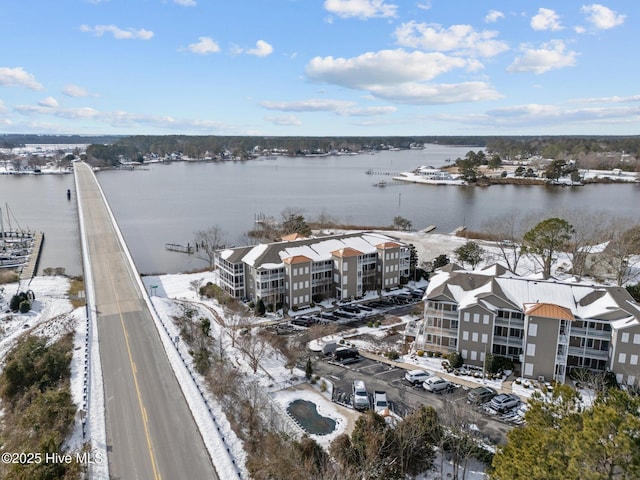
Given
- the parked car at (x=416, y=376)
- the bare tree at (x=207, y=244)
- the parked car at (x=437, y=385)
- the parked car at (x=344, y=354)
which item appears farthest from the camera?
the bare tree at (x=207, y=244)

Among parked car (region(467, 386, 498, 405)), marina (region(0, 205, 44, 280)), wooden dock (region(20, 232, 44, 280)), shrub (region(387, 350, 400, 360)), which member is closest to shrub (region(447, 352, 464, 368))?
parked car (region(467, 386, 498, 405))

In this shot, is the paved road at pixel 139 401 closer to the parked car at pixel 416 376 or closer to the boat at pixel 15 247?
the parked car at pixel 416 376

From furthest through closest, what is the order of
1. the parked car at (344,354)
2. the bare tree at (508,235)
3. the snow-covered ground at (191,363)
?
the bare tree at (508,235)
the parked car at (344,354)
the snow-covered ground at (191,363)

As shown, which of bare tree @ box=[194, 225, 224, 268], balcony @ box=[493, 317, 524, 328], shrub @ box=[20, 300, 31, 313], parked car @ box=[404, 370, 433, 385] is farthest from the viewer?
bare tree @ box=[194, 225, 224, 268]

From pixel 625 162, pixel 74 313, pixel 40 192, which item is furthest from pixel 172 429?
pixel 625 162

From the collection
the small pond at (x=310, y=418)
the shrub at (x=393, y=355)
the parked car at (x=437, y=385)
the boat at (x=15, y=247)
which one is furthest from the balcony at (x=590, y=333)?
the boat at (x=15, y=247)

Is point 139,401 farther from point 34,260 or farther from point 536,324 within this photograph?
point 34,260

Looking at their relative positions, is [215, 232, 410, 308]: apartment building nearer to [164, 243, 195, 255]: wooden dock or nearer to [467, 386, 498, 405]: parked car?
[467, 386, 498, 405]: parked car

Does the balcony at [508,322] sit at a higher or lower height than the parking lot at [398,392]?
higher
